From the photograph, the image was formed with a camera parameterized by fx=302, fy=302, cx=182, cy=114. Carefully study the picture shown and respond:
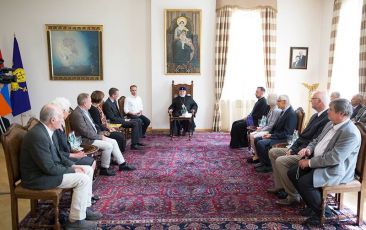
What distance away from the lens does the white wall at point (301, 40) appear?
287 inches

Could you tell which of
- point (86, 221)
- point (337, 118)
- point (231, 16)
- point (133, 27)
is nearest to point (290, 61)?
point (231, 16)

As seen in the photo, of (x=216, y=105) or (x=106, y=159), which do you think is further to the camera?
(x=216, y=105)

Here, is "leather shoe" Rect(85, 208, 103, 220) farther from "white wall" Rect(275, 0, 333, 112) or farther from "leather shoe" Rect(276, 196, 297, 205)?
"white wall" Rect(275, 0, 333, 112)

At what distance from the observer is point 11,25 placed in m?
7.27

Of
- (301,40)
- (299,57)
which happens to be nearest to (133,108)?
(299,57)

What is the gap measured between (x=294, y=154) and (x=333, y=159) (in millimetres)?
867

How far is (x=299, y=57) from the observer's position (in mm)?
7492

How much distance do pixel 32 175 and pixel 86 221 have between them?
660 millimetres

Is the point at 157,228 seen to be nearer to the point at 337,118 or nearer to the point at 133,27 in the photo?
the point at 337,118

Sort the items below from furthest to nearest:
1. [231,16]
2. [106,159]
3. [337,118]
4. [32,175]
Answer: [231,16]
[106,159]
[337,118]
[32,175]

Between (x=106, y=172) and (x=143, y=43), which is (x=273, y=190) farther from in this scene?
(x=143, y=43)

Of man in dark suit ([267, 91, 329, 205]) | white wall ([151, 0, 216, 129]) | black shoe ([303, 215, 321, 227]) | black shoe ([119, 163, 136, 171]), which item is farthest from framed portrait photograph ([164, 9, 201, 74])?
black shoe ([303, 215, 321, 227])

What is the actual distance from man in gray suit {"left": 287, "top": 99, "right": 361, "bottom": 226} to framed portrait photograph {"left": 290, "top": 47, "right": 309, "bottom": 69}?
489 centimetres

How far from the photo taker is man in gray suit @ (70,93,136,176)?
4.12 meters
